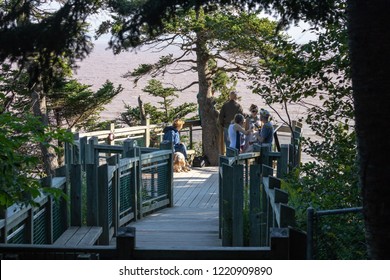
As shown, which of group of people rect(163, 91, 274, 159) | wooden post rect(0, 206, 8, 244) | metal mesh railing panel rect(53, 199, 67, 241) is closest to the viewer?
wooden post rect(0, 206, 8, 244)

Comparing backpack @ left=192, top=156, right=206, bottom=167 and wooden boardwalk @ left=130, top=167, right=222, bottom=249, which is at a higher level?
backpack @ left=192, top=156, right=206, bottom=167

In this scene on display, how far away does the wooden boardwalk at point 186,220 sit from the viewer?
10.1 m

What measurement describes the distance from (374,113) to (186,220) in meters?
7.58

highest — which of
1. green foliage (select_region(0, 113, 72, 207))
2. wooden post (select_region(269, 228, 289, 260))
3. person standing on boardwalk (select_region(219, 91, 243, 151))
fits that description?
person standing on boardwalk (select_region(219, 91, 243, 151))

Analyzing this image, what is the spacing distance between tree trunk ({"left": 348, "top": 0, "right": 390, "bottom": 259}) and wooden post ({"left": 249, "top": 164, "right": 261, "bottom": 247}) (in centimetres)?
425

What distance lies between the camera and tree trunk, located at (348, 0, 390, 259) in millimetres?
4648

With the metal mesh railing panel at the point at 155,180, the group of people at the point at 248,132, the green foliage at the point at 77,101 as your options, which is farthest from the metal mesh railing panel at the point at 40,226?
the green foliage at the point at 77,101

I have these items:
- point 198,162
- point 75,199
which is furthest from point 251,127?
point 75,199

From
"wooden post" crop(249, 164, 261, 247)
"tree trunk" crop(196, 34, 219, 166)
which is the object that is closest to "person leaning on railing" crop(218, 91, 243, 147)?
"tree trunk" crop(196, 34, 219, 166)

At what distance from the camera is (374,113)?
4.66m

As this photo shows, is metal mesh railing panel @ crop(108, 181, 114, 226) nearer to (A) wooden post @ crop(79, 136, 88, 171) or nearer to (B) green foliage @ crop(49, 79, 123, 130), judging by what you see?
(A) wooden post @ crop(79, 136, 88, 171)

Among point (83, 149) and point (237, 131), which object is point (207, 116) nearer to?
point (237, 131)

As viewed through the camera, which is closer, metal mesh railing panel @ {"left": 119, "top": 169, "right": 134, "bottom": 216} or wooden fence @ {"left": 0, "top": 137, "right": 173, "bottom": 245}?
wooden fence @ {"left": 0, "top": 137, "right": 173, "bottom": 245}

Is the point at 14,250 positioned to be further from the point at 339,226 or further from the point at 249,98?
the point at 249,98
